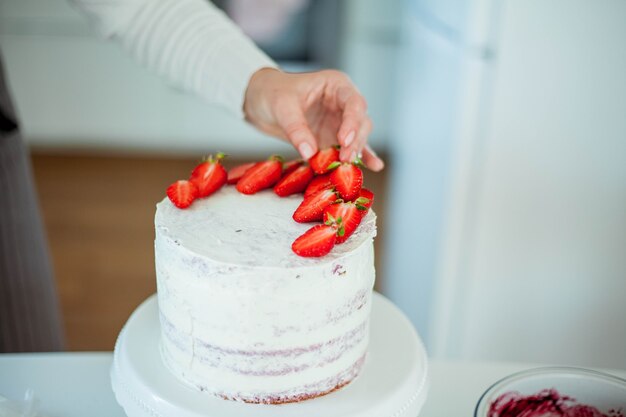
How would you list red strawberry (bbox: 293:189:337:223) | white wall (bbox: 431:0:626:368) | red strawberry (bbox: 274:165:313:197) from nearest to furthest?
red strawberry (bbox: 293:189:337:223)
red strawberry (bbox: 274:165:313:197)
white wall (bbox: 431:0:626:368)

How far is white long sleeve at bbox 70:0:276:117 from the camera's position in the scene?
51.6 inches

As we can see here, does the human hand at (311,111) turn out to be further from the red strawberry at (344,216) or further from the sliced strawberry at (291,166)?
the red strawberry at (344,216)

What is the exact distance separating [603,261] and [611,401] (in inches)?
37.0

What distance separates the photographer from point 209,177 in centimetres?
103

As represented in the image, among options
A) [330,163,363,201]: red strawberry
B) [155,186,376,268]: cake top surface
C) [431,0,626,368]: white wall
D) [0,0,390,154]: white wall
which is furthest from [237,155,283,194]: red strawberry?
[0,0,390,154]: white wall

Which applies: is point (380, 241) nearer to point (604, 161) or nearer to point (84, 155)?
point (604, 161)

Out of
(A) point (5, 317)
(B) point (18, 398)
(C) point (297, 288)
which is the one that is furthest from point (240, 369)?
(A) point (5, 317)

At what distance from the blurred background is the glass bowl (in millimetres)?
908

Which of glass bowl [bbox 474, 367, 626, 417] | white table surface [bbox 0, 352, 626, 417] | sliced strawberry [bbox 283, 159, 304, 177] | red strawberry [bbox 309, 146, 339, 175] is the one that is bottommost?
white table surface [bbox 0, 352, 626, 417]

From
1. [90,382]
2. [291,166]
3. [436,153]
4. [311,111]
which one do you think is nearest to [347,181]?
[291,166]

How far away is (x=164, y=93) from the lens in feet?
12.0

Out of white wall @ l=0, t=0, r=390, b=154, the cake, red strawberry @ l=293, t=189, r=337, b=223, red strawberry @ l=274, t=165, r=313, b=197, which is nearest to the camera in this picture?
the cake

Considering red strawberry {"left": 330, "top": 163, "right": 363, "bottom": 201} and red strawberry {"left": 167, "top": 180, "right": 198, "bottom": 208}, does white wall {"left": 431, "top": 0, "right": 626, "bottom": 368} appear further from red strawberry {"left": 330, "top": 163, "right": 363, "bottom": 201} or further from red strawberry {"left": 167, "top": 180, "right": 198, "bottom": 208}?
red strawberry {"left": 167, "top": 180, "right": 198, "bottom": 208}

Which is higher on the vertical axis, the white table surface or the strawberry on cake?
the strawberry on cake
